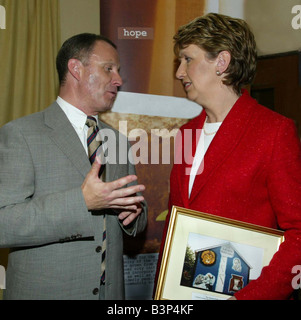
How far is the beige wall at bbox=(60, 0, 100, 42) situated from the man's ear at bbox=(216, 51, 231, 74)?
5.17 ft

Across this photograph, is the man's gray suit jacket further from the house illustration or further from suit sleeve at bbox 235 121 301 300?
suit sleeve at bbox 235 121 301 300

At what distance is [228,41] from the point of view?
1.63 metres

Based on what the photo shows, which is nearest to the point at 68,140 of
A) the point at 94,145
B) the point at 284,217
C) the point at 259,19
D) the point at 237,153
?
the point at 94,145

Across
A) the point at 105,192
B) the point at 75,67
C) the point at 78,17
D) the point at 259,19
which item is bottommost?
the point at 105,192

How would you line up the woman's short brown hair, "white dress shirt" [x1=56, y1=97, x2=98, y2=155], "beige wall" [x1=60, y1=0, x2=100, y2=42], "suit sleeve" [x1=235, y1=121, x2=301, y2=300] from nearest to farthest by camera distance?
"suit sleeve" [x1=235, y1=121, x2=301, y2=300] < the woman's short brown hair < "white dress shirt" [x1=56, y1=97, x2=98, y2=155] < "beige wall" [x1=60, y1=0, x2=100, y2=42]

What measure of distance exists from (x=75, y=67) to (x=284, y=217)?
138 cm

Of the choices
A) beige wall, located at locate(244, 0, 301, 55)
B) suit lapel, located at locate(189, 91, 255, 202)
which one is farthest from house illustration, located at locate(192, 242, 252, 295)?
beige wall, located at locate(244, 0, 301, 55)

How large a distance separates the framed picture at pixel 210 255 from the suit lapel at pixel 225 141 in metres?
0.21

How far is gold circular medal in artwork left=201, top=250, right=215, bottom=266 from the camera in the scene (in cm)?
138

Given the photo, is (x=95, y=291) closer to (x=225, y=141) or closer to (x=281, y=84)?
(x=225, y=141)

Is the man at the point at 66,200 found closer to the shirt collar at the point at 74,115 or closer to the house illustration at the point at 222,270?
the shirt collar at the point at 74,115
